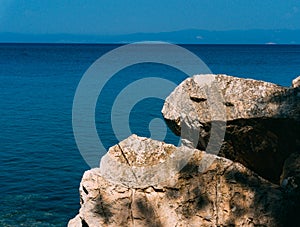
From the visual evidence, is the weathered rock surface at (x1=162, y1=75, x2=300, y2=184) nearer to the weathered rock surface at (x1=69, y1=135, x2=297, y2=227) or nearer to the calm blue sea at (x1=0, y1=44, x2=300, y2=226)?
the weathered rock surface at (x1=69, y1=135, x2=297, y2=227)

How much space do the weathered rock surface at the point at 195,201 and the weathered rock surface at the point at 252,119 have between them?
5.26 ft

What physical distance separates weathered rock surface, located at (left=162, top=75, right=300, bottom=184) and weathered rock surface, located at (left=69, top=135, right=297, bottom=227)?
5.26 ft

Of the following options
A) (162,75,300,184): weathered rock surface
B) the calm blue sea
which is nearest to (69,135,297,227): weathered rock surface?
(162,75,300,184): weathered rock surface

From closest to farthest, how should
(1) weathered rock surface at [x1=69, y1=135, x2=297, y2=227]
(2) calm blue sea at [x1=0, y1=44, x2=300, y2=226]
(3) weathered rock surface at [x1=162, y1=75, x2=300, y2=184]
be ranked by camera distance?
(1) weathered rock surface at [x1=69, y1=135, x2=297, y2=227], (3) weathered rock surface at [x1=162, y1=75, x2=300, y2=184], (2) calm blue sea at [x1=0, y1=44, x2=300, y2=226]

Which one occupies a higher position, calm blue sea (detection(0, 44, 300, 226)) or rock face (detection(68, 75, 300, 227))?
rock face (detection(68, 75, 300, 227))

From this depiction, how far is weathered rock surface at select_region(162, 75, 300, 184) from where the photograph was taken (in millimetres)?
11141

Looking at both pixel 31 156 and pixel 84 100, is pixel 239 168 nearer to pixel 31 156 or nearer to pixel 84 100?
pixel 31 156

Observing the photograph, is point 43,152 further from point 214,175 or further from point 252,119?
point 214,175

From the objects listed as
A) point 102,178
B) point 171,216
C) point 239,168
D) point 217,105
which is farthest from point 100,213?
point 217,105

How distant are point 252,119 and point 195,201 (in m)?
2.81

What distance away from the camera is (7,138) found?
33656 mm

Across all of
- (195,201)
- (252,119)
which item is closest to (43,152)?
(252,119)

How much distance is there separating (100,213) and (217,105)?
4.15m

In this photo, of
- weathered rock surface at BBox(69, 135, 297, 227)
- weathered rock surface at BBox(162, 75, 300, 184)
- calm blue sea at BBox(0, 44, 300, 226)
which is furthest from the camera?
calm blue sea at BBox(0, 44, 300, 226)
